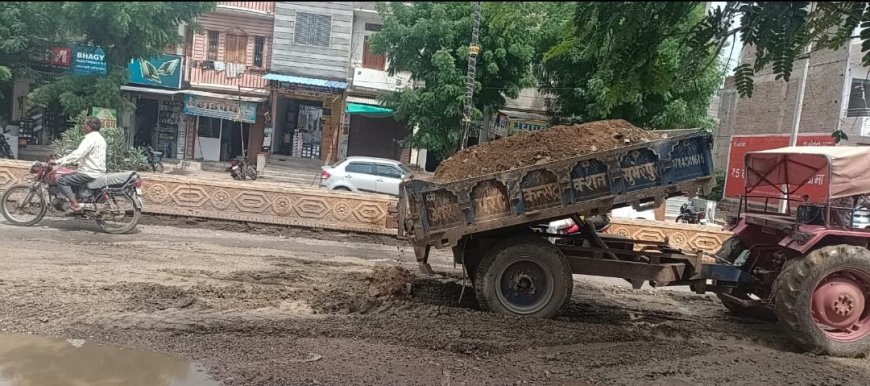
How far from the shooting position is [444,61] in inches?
658

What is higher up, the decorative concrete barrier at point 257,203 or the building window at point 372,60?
the building window at point 372,60

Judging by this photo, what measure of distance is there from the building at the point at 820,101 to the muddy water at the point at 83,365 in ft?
57.7

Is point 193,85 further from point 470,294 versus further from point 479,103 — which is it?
point 470,294

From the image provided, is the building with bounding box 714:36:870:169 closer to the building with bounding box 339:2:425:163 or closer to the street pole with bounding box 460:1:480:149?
the street pole with bounding box 460:1:480:149

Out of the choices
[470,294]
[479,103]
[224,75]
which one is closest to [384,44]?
[479,103]

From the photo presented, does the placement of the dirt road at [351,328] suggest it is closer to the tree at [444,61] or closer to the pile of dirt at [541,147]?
the pile of dirt at [541,147]

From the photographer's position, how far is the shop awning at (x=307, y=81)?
2169cm

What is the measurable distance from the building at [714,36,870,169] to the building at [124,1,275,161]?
17307mm

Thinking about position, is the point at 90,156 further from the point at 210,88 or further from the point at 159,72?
the point at 159,72

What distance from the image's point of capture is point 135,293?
5.76 meters

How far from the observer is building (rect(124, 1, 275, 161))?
22.2 metres

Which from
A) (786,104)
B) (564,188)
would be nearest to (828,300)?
(564,188)

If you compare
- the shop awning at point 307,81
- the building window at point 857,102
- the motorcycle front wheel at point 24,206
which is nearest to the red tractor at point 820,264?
the motorcycle front wheel at point 24,206

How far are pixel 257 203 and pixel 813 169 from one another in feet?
28.4
